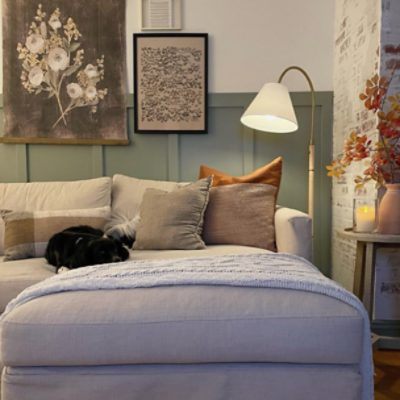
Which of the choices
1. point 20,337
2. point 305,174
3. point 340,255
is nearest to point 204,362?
point 20,337

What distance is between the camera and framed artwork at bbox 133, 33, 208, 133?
9.83 ft

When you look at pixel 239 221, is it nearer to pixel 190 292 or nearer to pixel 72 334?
pixel 190 292

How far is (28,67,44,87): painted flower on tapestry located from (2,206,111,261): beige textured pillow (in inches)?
43.9

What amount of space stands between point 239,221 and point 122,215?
698 millimetres

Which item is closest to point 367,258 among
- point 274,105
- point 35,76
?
point 274,105

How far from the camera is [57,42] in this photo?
3.00 meters

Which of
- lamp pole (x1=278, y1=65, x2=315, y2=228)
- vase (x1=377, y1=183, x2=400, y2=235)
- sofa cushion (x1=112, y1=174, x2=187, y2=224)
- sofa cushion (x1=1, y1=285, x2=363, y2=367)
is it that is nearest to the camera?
sofa cushion (x1=1, y1=285, x2=363, y2=367)

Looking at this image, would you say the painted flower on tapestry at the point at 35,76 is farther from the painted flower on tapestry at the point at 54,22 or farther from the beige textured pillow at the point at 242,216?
the beige textured pillow at the point at 242,216

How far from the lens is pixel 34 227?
2.22 m

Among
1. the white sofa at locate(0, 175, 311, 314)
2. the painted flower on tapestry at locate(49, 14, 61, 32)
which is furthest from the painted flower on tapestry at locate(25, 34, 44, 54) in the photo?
the white sofa at locate(0, 175, 311, 314)

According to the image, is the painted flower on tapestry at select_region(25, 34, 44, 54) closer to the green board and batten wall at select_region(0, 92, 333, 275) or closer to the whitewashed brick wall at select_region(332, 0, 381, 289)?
the green board and batten wall at select_region(0, 92, 333, 275)

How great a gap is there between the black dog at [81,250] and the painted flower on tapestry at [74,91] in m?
1.24

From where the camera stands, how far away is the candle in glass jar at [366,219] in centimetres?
209

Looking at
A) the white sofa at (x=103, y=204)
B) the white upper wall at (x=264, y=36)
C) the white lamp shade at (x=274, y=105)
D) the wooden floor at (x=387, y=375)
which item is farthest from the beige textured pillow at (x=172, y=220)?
the white upper wall at (x=264, y=36)
